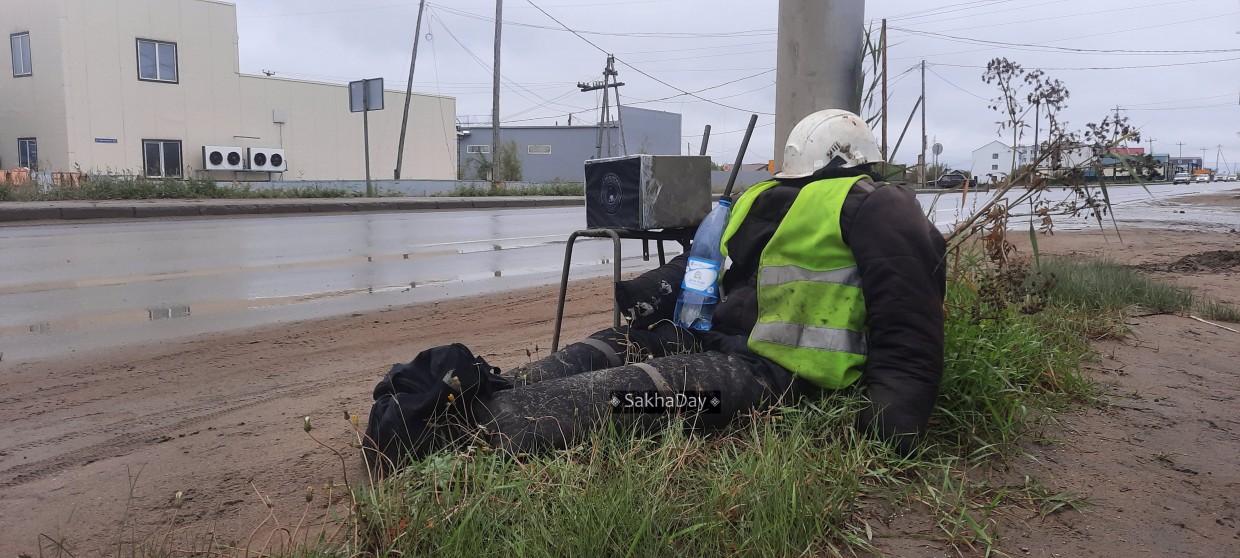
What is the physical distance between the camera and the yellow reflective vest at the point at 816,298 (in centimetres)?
301

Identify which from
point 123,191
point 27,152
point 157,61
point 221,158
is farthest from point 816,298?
point 27,152

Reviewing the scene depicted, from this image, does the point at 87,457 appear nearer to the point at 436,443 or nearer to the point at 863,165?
the point at 436,443

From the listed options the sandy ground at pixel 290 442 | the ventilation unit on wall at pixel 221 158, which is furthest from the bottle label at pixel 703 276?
the ventilation unit on wall at pixel 221 158

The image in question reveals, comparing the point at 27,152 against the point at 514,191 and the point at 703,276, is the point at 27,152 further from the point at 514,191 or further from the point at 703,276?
the point at 703,276

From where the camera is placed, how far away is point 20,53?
101 ft

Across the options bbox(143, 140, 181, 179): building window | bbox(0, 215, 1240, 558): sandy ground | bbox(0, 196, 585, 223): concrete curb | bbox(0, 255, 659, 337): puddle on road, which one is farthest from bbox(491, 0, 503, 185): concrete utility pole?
bbox(0, 215, 1240, 558): sandy ground

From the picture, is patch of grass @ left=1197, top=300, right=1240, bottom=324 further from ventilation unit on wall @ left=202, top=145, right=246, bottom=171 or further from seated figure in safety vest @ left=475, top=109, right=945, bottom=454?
ventilation unit on wall @ left=202, top=145, right=246, bottom=171

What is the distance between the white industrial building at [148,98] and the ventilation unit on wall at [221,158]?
0.25 ft

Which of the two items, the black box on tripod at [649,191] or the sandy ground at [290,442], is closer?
the sandy ground at [290,442]

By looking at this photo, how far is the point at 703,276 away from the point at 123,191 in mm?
20335

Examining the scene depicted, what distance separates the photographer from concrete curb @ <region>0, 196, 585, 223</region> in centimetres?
1612

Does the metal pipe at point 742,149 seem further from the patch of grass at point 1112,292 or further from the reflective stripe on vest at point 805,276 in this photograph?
the patch of grass at point 1112,292

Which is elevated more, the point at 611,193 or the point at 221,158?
the point at 221,158

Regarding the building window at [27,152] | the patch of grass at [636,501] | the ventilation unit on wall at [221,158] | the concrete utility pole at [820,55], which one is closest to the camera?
the patch of grass at [636,501]
